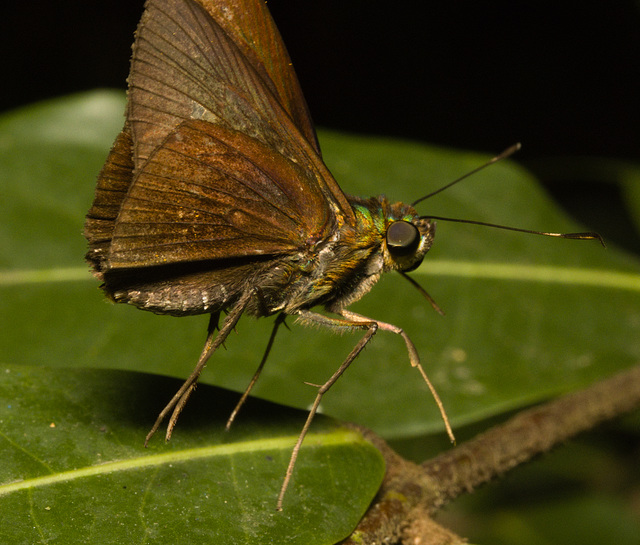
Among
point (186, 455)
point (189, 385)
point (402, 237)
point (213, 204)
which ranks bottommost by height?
point (186, 455)

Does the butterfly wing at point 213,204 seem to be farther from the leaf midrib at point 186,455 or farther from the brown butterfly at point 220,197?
the leaf midrib at point 186,455

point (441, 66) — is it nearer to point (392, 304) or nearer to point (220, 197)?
point (392, 304)

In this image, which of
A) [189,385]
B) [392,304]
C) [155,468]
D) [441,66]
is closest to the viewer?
[155,468]

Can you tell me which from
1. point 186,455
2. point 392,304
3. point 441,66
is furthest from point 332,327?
point 441,66

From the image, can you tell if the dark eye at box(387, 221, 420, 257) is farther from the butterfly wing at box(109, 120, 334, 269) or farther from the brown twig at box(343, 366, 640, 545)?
the brown twig at box(343, 366, 640, 545)

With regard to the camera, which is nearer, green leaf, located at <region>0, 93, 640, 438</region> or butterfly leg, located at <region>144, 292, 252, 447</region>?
butterfly leg, located at <region>144, 292, 252, 447</region>

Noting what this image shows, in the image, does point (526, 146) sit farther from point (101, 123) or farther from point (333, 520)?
point (333, 520)

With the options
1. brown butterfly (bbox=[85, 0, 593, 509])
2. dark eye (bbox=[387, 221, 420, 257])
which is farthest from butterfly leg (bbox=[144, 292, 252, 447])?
dark eye (bbox=[387, 221, 420, 257])
